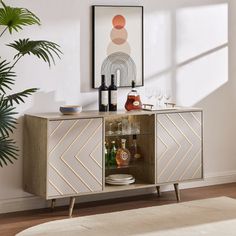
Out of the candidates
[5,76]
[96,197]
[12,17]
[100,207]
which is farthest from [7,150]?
[96,197]

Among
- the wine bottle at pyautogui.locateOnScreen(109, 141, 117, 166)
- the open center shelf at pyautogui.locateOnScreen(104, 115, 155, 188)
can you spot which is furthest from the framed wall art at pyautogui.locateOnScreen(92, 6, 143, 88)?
the wine bottle at pyautogui.locateOnScreen(109, 141, 117, 166)

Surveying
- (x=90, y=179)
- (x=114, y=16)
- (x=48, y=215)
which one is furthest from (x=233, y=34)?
(x=48, y=215)

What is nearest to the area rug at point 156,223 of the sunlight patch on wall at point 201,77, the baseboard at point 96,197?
the baseboard at point 96,197

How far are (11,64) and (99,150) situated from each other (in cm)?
107

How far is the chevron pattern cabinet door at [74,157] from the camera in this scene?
5555mm

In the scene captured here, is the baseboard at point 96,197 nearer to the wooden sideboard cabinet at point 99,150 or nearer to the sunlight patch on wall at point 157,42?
the wooden sideboard cabinet at point 99,150

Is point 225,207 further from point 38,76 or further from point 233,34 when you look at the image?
point 233,34

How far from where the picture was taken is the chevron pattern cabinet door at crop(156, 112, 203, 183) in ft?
20.1

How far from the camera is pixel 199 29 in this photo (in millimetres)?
6797

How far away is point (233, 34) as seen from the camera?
7066 millimetres

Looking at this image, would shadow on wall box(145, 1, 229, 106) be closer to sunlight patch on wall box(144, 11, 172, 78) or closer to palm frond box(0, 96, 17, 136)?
sunlight patch on wall box(144, 11, 172, 78)

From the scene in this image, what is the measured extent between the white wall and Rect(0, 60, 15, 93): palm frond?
0.10 m

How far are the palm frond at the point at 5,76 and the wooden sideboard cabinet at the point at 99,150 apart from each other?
348mm

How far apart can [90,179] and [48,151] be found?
502 mm
